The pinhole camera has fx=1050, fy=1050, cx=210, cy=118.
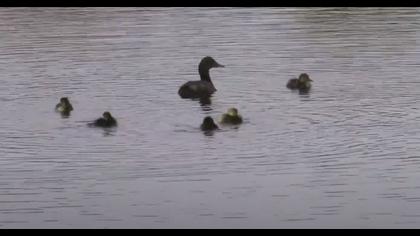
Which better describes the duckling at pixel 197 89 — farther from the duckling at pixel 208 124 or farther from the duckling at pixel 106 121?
the duckling at pixel 208 124

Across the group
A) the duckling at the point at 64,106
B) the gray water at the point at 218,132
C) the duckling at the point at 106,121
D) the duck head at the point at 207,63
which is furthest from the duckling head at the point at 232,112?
the duck head at the point at 207,63

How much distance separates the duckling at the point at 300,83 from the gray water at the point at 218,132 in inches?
7.1

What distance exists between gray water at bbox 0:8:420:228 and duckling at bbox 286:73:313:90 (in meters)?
0.18

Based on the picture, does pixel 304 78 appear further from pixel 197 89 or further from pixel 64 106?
pixel 64 106

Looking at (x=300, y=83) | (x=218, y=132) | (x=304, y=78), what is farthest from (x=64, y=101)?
(x=304, y=78)

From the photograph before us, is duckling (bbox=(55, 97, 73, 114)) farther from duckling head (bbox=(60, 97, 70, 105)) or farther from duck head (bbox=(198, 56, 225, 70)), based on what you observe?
duck head (bbox=(198, 56, 225, 70))

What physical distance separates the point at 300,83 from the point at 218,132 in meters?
3.00

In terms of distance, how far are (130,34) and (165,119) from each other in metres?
7.28

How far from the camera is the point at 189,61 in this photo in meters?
17.8

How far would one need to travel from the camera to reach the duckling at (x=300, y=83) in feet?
50.2

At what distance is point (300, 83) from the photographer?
604 inches

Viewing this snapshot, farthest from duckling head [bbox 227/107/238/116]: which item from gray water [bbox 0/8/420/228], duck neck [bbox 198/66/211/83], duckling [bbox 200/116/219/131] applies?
duck neck [bbox 198/66/211/83]

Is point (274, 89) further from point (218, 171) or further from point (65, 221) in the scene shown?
point (65, 221)
